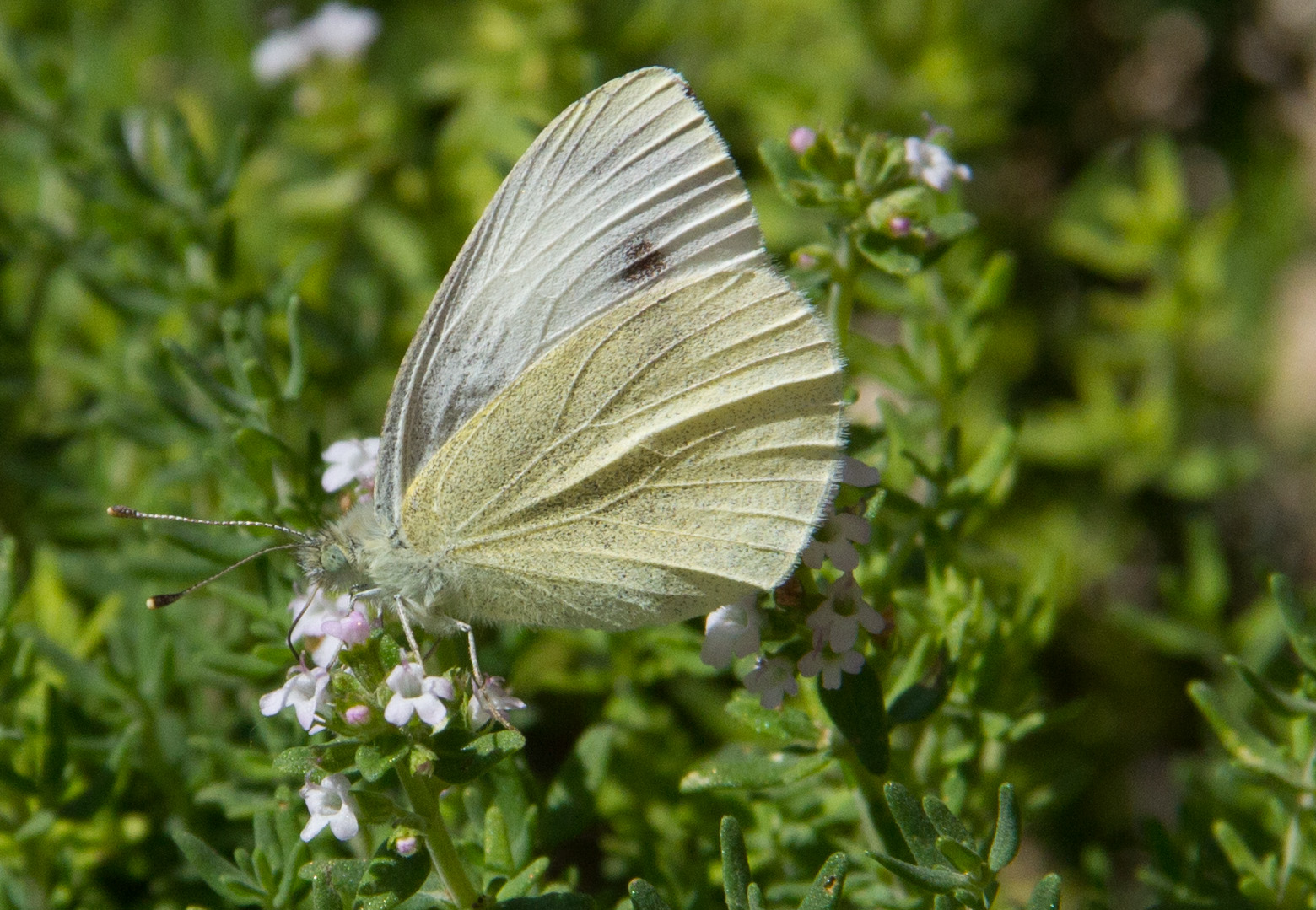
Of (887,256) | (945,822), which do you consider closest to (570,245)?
(887,256)

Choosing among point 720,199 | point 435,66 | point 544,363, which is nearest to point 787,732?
point 544,363

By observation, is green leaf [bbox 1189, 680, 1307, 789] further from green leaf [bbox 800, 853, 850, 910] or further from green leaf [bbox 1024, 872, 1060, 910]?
green leaf [bbox 800, 853, 850, 910]

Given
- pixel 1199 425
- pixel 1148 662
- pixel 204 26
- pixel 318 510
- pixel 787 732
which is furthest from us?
pixel 204 26

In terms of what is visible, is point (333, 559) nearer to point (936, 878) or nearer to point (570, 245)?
point (570, 245)

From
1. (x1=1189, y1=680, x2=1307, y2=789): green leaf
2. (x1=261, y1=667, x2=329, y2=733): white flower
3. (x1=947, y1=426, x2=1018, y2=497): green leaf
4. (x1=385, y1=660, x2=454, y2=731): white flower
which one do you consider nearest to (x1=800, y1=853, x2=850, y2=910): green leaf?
(x1=385, y1=660, x2=454, y2=731): white flower

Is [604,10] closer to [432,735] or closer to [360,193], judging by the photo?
[360,193]
